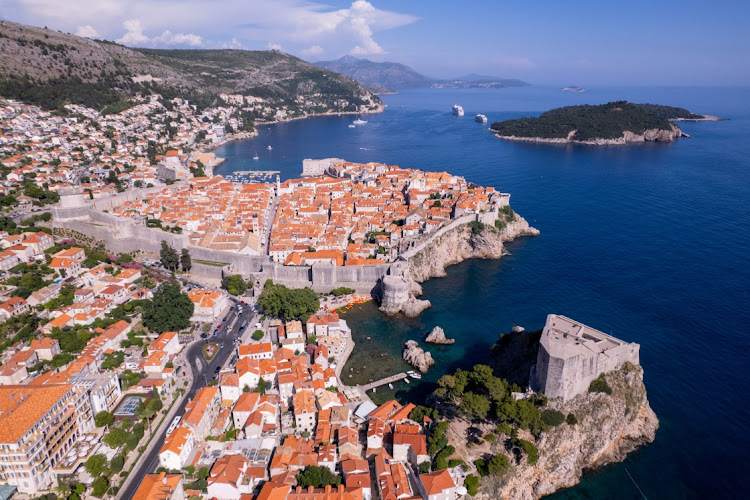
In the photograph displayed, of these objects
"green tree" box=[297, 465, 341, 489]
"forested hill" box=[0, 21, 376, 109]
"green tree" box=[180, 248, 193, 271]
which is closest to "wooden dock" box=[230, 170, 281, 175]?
"forested hill" box=[0, 21, 376, 109]

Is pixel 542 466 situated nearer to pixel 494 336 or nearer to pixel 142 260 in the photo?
pixel 494 336

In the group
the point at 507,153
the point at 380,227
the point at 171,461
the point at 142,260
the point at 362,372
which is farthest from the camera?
the point at 507,153

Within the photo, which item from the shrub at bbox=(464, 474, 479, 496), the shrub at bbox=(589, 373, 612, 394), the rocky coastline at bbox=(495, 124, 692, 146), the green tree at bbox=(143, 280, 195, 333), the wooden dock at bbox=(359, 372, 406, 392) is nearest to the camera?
the shrub at bbox=(464, 474, 479, 496)

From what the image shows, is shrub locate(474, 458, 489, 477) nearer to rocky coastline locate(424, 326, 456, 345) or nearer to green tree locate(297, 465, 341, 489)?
green tree locate(297, 465, 341, 489)

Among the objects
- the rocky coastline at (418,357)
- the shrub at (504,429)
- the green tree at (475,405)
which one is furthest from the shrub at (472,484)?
the rocky coastline at (418,357)

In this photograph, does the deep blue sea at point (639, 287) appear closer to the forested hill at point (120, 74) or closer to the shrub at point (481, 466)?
the shrub at point (481, 466)

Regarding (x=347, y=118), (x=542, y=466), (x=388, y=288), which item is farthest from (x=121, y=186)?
(x=347, y=118)

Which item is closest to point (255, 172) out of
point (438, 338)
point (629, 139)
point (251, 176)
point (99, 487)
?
point (251, 176)
